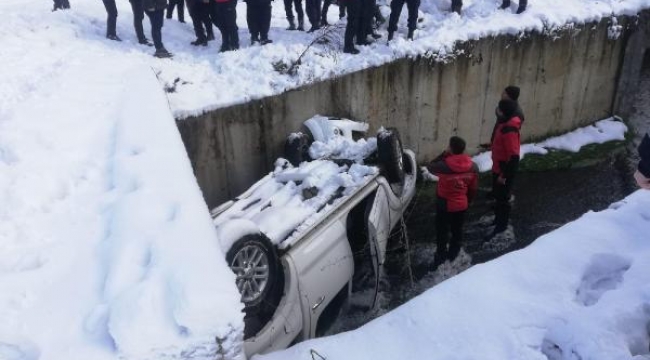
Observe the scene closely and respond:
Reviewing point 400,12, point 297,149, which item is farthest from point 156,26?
point 400,12

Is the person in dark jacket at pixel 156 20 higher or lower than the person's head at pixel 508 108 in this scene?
higher

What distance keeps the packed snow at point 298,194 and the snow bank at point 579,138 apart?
3.95 metres

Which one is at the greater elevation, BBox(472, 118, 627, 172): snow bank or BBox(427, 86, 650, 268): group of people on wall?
BBox(427, 86, 650, 268): group of people on wall

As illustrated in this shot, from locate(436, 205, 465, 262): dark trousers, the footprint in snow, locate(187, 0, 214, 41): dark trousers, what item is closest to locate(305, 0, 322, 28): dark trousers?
locate(187, 0, 214, 41): dark trousers

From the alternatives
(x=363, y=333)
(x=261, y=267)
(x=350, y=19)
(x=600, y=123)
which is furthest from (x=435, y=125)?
(x=363, y=333)

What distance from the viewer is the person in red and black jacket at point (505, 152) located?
7.18 meters

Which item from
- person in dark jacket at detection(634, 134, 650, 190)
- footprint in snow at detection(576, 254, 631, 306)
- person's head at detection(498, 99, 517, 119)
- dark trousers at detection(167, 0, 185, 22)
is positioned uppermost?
dark trousers at detection(167, 0, 185, 22)

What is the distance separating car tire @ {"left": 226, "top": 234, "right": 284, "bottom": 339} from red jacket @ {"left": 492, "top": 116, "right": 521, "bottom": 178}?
12.2ft

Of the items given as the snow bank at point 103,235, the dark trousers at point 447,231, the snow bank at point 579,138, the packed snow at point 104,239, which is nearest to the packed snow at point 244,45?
the snow bank at point 103,235

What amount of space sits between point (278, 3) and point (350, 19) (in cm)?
379

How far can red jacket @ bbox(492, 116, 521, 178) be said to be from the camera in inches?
282

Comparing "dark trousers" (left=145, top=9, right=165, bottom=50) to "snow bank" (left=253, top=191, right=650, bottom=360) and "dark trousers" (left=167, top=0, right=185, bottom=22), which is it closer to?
"dark trousers" (left=167, top=0, right=185, bottom=22)

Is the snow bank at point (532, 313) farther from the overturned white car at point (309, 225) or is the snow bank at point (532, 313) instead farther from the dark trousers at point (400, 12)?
the dark trousers at point (400, 12)

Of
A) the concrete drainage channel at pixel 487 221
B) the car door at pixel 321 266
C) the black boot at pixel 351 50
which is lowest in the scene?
the concrete drainage channel at pixel 487 221
